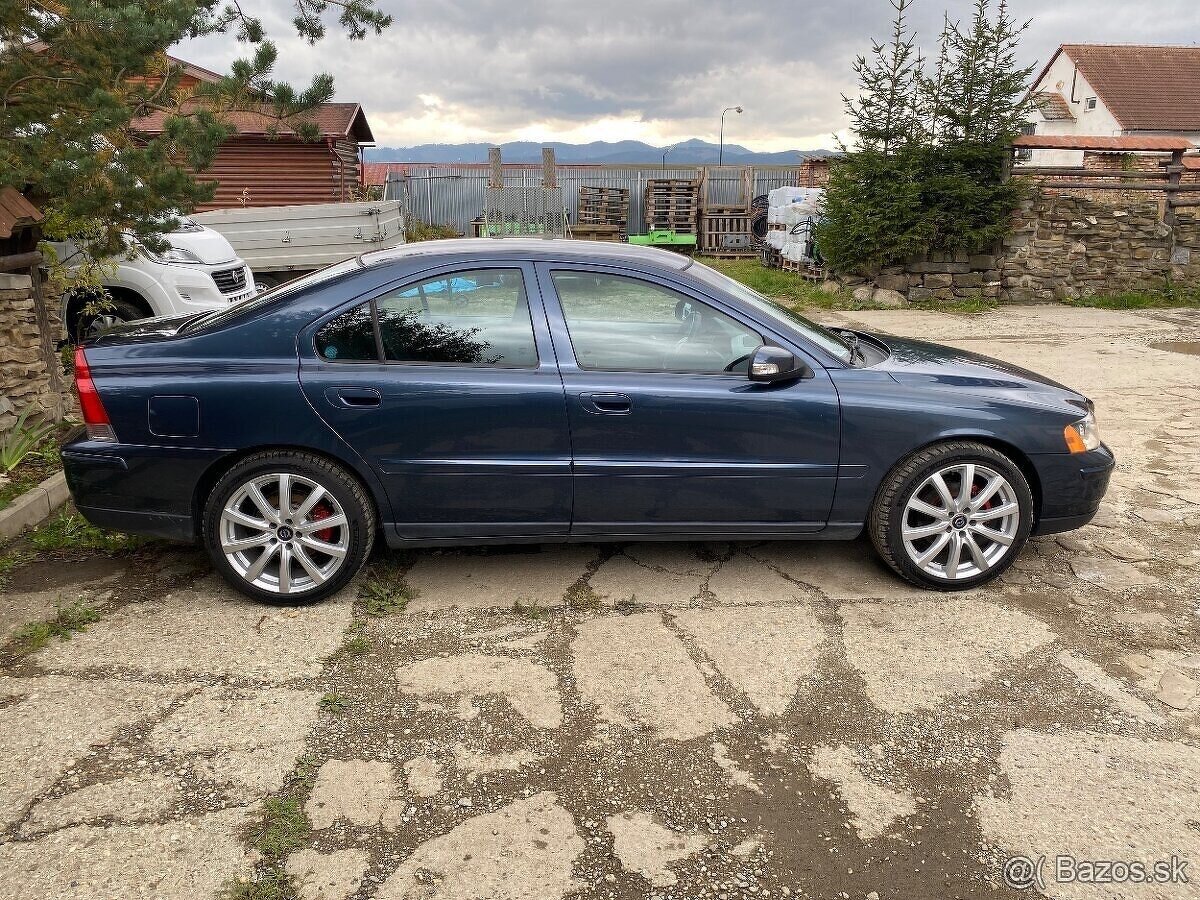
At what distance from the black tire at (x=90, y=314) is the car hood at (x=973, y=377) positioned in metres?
6.32

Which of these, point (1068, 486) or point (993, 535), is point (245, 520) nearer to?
point (993, 535)

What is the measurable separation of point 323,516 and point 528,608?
960 mm

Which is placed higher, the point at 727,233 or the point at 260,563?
the point at 727,233

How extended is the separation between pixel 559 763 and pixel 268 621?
1.58 meters

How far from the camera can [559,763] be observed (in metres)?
2.89

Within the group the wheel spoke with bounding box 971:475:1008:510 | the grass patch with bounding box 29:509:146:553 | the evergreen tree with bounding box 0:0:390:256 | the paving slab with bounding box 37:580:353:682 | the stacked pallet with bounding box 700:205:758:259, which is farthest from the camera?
the stacked pallet with bounding box 700:205:758:259

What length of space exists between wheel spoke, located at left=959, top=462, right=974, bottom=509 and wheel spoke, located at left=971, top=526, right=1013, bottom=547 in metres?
0.13

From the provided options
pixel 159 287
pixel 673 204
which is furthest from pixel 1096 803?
pixel 673 204

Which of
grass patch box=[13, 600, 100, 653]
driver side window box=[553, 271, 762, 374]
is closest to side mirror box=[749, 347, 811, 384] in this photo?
driver side window box=[553, 271, 762, 374]

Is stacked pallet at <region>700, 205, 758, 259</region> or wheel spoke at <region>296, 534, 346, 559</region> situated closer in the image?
wheel spoke at <region>296, 534, 346, 559</region>

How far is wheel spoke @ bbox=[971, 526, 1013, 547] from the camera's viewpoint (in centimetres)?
402

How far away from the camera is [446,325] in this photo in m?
3.91

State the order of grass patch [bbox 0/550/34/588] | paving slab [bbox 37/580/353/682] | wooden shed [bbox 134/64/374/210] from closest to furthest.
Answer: paving slab [bbox 37/580/353/682]
grass patch [bbox 0/550/34/588]
wooden shed [bbox 134/64/374/210]

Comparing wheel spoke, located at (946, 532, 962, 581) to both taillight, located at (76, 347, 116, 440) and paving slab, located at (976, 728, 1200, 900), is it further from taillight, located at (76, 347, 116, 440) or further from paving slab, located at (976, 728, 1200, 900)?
taillight, located at (76, 347, 116, 440)
